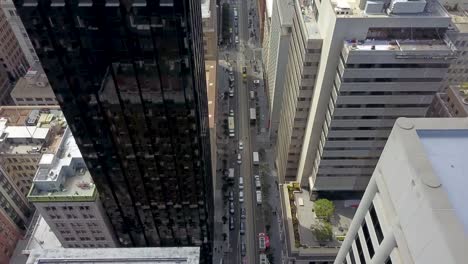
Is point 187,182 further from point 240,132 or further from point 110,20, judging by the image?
point 240,132

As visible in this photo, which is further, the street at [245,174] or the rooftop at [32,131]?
the street at [245,174]

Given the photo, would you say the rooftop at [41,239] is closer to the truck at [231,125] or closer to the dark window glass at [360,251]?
the truck at [231,125]

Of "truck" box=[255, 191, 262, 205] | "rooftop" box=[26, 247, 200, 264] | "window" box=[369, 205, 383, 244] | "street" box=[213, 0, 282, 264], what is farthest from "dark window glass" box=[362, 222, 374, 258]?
"truck" box=[255, 191, 262, 205]

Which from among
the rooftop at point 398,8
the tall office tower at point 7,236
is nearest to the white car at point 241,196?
the tall office tower at point 7,236

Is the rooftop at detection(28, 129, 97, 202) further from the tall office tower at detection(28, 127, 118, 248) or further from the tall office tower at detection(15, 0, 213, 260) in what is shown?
the tall office tower at detection(15, 0, 213, 260)

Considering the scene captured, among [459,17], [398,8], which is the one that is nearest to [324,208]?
[398,8]

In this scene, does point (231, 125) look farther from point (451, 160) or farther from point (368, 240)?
point (451, 160)

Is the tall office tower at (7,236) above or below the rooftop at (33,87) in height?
below

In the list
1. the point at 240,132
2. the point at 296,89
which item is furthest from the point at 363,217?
the point at 240,132
